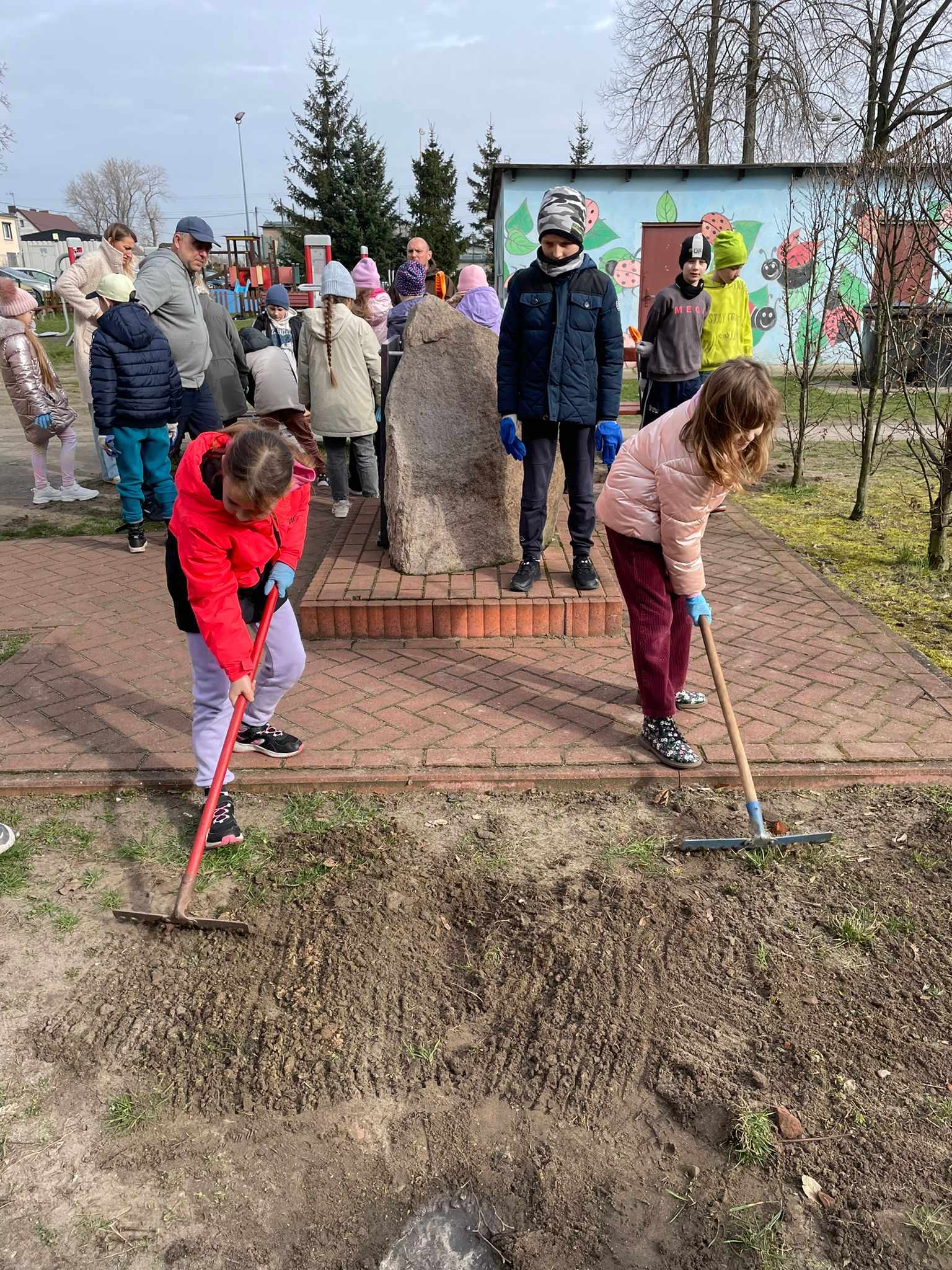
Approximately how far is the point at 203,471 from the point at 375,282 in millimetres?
6131

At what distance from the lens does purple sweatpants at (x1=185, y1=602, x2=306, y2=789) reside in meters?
3.11

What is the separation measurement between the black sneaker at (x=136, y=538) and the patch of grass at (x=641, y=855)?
436cm

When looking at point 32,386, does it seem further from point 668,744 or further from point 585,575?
point 668,744

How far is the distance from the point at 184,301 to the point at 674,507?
432cm

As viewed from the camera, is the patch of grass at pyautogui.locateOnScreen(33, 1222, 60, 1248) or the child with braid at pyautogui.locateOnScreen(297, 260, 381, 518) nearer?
the patch of grass at pyautogui.locateOnScreen(33, 1222, 60, 1248)

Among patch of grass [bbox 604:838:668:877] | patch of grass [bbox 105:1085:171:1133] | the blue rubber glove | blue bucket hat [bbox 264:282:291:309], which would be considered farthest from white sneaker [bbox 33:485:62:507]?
patch of grass [bbox 105:1085:171:1133]

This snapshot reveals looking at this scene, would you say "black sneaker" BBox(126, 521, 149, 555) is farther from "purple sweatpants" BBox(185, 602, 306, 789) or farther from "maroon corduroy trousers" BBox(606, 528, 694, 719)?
"maroon corduroy trousers" BBox(606, 528, 694, 719)

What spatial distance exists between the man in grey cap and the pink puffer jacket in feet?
12.7

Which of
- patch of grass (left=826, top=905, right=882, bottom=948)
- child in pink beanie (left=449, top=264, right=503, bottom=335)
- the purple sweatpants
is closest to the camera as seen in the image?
patch of grass (left=826, top=905, right=882, bottom=948)

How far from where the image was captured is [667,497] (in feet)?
10.6

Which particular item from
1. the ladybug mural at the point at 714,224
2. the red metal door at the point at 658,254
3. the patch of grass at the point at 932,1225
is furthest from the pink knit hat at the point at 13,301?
the ladybug mural at the point at 714,224

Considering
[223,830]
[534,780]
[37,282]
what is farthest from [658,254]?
[37,282]

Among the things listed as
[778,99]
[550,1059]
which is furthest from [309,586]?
[778,99]

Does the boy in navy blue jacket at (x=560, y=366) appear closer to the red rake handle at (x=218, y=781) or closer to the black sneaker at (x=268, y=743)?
the black sneaker at (x=268, y=743)
